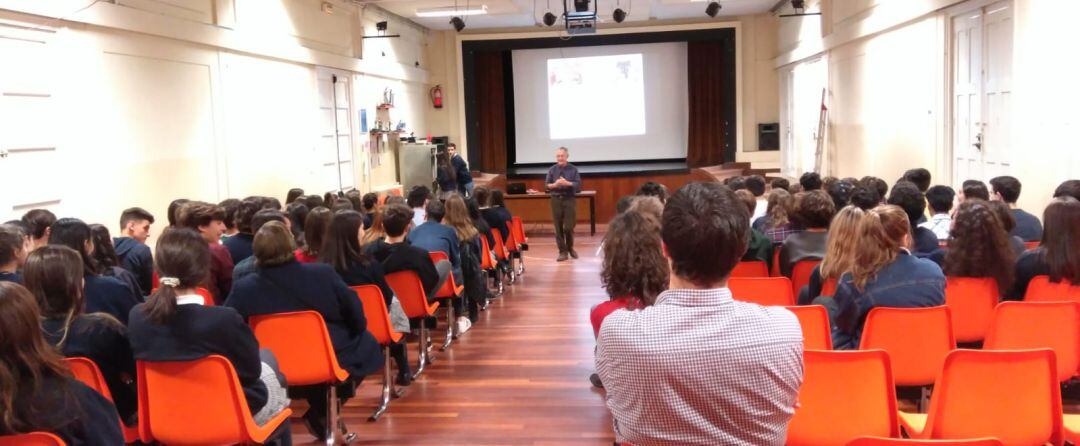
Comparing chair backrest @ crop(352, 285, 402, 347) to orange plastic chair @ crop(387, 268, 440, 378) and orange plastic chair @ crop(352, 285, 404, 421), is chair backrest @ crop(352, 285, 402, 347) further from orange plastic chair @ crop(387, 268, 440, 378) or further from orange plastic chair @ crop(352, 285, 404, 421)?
orange plastic chair @ crop(387, 268, 440, 378)

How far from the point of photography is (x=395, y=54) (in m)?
14.3

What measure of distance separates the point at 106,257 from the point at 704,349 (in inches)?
140

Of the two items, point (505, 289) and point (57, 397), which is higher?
point (57, 397)

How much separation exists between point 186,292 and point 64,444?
0.96 meters

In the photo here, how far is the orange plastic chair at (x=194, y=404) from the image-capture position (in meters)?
3.01

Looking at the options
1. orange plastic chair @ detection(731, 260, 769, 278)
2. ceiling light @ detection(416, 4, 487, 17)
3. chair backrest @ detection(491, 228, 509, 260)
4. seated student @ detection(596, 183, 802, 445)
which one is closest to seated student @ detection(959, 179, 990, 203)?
orange plastic chair @ detection(731, 260, 769, 278)

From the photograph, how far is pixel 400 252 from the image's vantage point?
5445 millimetres

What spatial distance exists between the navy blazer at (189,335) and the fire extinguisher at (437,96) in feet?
44.5

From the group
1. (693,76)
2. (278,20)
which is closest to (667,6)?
(693,76)

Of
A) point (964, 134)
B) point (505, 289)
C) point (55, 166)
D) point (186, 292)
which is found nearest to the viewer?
point (186, 292)

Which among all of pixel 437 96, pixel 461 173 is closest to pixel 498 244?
pixel 461 173

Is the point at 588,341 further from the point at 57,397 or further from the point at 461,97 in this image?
the point at 461,97

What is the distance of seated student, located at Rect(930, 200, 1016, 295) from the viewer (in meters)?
3.92

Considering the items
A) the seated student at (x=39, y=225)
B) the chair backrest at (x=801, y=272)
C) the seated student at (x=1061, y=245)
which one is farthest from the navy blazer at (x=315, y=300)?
the seated student at (x=1061, y=245)
